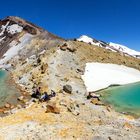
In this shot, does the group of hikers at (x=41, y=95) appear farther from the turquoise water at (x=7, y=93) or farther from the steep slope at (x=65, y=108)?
the turquoise water at (x=7, y=93)

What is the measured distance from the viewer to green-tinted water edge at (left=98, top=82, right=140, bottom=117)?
1494 inches

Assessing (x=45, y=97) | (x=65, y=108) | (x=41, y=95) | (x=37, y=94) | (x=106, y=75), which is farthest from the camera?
(x=106, y=75)

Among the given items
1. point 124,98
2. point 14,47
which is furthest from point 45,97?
point 14,47

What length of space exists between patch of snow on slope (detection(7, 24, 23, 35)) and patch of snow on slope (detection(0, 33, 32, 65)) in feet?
24.3

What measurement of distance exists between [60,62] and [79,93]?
48.5 feet

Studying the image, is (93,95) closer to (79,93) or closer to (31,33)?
(79,93)

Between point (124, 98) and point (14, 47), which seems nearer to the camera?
point (124, 98)

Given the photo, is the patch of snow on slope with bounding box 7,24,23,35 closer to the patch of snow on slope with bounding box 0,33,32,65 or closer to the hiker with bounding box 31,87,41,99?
the patch of snow on slope with bounding box 0,33,32,65

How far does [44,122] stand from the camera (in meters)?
30.0

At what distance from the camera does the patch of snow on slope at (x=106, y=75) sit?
5222cm

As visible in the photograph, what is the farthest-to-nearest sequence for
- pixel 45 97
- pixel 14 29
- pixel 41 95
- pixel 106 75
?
pixel 14 29, pixel 106 75, pixel 41 95, pixel 45 97

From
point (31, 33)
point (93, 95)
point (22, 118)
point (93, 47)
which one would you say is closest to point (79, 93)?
point (93, 95)

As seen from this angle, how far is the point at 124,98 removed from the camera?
43.4m

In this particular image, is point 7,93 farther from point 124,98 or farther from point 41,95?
point 124,98
